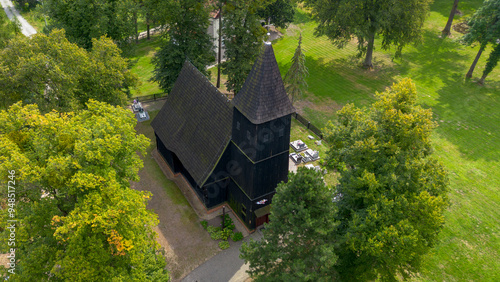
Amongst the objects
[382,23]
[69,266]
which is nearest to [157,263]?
[69,266]

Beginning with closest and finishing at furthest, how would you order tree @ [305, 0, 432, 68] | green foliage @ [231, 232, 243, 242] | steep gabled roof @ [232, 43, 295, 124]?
steep gabled roof @ [232, 43, 295, 124] → green foliage @ [231, 232, 243, 242] → tree @ [305, 0, 432, 68]

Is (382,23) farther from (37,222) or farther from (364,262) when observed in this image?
(37,222)

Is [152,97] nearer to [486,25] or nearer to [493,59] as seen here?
[486,25]

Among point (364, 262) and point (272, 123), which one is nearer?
point (364, 262)

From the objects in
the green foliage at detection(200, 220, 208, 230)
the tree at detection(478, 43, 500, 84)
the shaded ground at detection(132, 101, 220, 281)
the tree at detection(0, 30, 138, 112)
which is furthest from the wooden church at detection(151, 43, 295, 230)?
the tree at detection(478, 43, 500, 84)

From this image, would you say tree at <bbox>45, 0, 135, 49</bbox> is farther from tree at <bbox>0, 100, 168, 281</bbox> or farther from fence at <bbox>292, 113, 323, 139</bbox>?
fence at <bbox>292, 113, 323, 139</bbox>

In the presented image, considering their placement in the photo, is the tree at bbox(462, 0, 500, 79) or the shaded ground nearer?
the shaded ground

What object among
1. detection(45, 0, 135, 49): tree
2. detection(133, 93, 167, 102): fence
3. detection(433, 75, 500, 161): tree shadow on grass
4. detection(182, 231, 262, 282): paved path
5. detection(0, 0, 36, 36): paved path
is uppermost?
detection(45, 0, 135, 49): tree

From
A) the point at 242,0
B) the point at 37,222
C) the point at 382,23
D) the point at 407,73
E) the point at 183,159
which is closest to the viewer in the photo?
the point at 37,222
